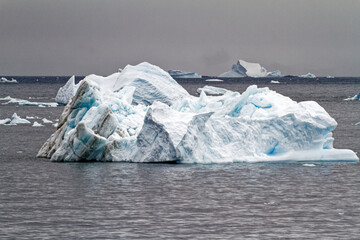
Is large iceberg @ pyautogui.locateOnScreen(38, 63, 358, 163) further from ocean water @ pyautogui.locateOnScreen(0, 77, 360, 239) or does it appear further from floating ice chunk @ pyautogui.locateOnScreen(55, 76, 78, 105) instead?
floating ice chunk @ pyautogui.locateOnScreen(55, 76, 78, 105)

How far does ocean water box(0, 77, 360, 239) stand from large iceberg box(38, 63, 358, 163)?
1.56ft

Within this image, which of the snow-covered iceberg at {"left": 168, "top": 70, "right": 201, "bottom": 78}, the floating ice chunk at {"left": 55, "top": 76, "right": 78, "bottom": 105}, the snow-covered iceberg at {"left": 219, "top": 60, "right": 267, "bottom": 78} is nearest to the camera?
the floating ice chunk at {"left": 55, "top": 76, "right": 78, "bottom": 105}

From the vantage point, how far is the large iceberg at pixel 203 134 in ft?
71.1

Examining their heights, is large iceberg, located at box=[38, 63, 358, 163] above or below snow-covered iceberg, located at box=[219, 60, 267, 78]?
above

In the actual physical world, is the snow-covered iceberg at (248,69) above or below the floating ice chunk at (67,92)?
below

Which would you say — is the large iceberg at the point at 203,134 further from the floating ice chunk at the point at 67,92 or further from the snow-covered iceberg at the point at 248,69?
the snow-covered iceberg at the point at 248,69

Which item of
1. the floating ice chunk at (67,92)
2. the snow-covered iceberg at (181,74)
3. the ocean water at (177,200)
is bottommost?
the snow-covered iceberg at (181,74)

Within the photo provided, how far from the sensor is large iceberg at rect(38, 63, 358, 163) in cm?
2167

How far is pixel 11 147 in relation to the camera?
94.3 feet

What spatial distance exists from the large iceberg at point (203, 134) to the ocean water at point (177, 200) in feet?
1.56

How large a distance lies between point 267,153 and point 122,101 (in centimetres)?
600

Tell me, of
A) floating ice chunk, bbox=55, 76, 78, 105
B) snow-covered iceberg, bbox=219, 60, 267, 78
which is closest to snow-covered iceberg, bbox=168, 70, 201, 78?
snow-covered iceberg, bbox=219, 60, 267, 78

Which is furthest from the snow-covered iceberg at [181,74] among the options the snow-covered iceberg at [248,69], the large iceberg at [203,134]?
the large iceberg at [203,134]

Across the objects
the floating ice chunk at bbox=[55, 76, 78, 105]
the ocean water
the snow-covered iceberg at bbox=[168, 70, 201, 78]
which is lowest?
the snow-covered iceberg at bbox=[168, 70, 201, 78]
